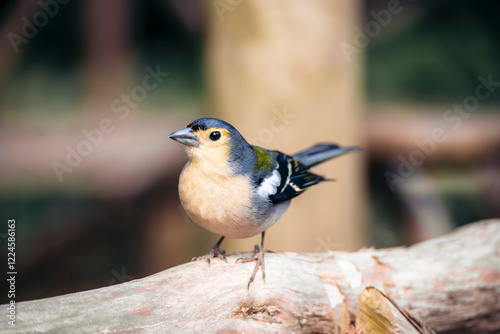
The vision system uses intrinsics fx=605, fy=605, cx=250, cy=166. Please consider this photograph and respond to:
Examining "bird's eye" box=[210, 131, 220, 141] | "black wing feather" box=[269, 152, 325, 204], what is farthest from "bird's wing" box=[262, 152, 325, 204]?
"bird's eye" box=[210, 131, 220, 141]

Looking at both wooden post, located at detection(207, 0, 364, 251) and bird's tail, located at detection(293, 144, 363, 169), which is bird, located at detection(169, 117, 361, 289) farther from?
wooden post, located at detection(207, 0, 364, 251)

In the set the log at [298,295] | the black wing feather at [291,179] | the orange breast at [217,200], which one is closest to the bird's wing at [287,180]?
the black wing feather at [291,179]

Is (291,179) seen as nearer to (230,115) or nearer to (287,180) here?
(287,180)

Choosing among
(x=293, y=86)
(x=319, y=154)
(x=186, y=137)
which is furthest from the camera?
(x=293, y=86)

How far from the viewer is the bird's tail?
3463 mm

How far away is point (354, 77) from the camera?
4391 mm

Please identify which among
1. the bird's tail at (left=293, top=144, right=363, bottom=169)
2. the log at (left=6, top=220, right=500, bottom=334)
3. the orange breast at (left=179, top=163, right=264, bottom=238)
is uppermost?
the bird's tail at (left=293, top=144, right=363, bottom=169)

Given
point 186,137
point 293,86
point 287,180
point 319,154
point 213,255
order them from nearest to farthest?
point 186,137 < point 213,255 < point 287,180 < point 319,154 < point 293,86

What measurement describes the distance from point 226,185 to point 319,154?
3.05ft

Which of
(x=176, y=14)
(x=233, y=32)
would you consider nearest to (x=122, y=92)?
(x=176, y=14)

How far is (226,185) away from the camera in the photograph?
9.06 feet

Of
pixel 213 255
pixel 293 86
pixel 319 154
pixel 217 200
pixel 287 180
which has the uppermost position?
pixel 293 86

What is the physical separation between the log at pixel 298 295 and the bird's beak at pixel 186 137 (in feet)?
1.88

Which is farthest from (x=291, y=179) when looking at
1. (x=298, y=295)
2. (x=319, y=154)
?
(x=298, y=295)
